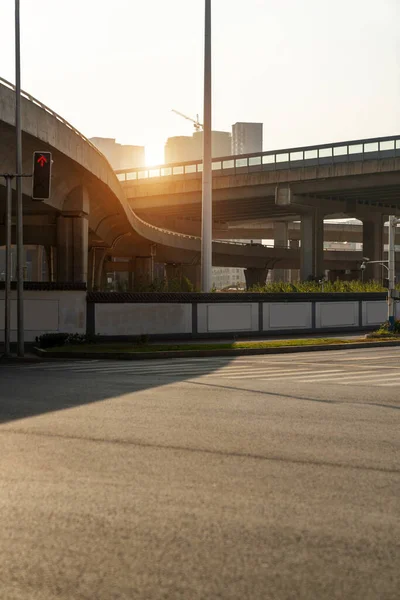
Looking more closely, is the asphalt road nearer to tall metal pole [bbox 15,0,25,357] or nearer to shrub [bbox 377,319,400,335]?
tall metal pole [bbox 15,0,25,357]

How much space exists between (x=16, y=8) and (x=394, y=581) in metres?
25.0

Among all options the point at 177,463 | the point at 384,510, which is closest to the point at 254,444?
the point at 177,463

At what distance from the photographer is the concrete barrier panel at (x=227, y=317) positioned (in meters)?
34.3

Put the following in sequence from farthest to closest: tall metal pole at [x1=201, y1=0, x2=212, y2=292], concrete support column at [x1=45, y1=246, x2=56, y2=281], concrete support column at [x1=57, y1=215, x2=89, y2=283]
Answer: concrete support column at [x1=45, y1=246, x2=56, y2=281]
tall metal pole at [x1=201, y1=0, x2=212, y2=292]
concrete support column at [x1=57, y1=215, x2=89, y2=283]

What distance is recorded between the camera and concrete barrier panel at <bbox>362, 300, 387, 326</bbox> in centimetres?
4069

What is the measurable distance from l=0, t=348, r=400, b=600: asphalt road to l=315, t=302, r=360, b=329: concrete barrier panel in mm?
23942

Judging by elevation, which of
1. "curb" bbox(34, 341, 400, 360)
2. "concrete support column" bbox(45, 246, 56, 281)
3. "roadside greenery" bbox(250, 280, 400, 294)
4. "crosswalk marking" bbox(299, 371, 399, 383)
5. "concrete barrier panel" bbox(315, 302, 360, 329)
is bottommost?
"curb" bbox(34, 341, 400, 360)

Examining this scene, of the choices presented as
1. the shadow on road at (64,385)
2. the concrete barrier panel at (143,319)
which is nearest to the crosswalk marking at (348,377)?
the shadow on road at (64,385)

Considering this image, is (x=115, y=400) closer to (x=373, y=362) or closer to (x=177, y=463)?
(x=177, y=463)

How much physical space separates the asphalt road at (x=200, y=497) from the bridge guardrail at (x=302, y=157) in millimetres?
52211

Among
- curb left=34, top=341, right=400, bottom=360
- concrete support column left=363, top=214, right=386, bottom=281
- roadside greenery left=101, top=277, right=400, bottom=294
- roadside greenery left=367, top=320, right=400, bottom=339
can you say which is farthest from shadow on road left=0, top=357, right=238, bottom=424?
concrete support column left=363, top=214, right=386, bottom=281

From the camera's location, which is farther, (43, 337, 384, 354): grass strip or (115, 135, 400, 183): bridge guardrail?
(115, 135, 400, 183): bridge guardrail

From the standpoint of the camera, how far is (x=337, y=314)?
3925 cm

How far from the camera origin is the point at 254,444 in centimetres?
955
